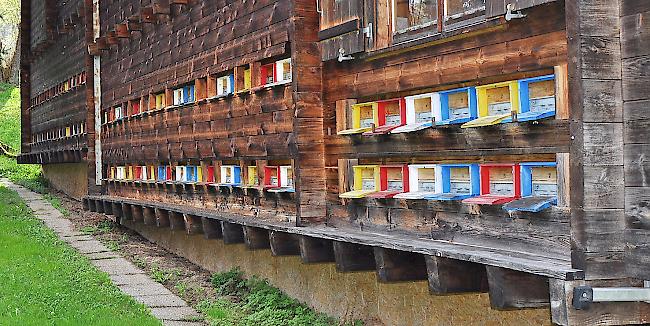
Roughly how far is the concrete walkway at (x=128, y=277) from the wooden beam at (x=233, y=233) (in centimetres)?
103

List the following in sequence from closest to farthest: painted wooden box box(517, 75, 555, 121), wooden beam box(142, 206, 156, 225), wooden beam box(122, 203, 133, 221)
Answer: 1. painted wooden box box(517, 75, 555, 121)
2. wooden beam box(142, 206, 156, 225)
3. wooden beam box(122, 203, 133, 221)

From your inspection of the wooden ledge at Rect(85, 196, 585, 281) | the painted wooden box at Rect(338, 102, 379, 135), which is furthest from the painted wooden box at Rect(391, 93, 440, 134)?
the wooden ledge at Rect(85, 196, 585, 281)

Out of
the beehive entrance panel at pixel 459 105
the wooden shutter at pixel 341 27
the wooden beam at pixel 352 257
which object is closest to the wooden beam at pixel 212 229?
the wooden shutter at pixel 341 27

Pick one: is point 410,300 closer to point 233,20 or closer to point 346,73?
point 346,73

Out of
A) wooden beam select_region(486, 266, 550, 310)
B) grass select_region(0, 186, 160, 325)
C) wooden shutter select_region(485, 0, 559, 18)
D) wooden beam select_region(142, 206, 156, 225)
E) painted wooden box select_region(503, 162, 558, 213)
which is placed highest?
wooden shutter select_region(485, 0, 559, 18)

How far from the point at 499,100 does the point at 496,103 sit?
41 millimetres

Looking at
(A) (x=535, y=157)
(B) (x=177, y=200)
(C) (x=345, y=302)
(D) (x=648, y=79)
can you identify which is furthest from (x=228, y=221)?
(D) (x=648, y=79)

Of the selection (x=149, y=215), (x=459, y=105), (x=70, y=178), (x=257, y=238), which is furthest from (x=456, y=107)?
(x=70, y=178)

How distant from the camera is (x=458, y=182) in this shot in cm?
821

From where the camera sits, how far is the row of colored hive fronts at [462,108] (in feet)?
23.6

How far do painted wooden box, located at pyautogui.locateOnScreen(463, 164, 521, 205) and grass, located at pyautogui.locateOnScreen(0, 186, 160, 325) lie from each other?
16.2 feet

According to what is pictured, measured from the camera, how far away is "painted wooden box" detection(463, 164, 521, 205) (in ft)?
24.2

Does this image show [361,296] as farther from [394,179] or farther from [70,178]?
[70,178]

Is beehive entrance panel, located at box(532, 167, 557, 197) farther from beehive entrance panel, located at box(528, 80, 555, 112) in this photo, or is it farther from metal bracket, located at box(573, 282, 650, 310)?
metal bracket, located at box(573, 282, 650, 310)
